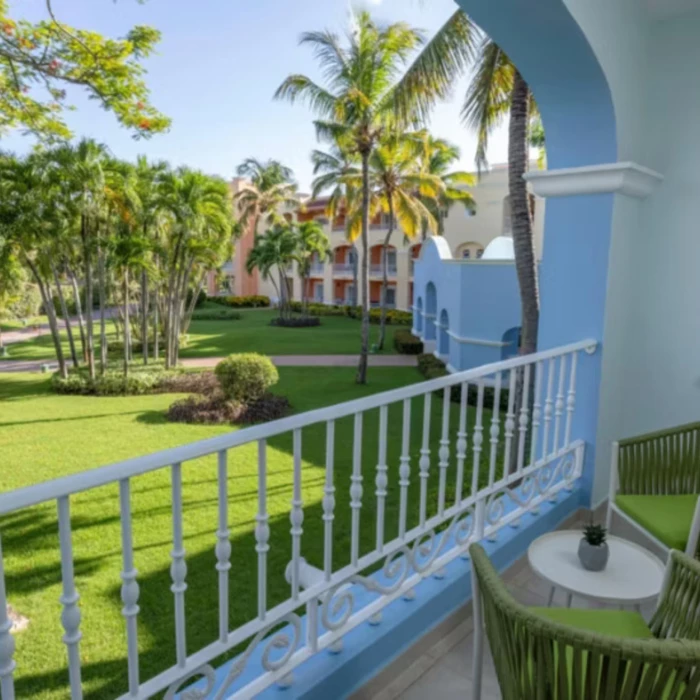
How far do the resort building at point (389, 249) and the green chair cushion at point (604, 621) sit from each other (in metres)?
21.6

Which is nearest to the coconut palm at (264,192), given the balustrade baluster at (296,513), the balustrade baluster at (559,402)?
the balustrade baluster at (559,402)

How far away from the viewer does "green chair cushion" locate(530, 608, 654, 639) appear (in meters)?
1.77

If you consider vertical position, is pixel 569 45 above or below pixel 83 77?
below

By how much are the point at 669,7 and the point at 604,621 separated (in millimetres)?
3690

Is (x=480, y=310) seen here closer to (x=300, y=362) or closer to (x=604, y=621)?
(x=300, y=362)

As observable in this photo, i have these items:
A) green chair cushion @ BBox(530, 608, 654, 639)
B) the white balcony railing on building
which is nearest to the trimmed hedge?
the white balcony railing on building

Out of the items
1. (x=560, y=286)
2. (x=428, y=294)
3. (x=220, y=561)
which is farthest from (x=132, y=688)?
(x=428, y=294)

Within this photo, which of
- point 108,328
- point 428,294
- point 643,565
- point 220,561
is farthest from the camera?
point 108,328

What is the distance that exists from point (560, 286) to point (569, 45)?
4.71 ft

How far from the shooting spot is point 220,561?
59.9 inches

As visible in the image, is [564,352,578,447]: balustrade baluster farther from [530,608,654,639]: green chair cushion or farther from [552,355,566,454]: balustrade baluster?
[530,608,654,639]: green chair cushion

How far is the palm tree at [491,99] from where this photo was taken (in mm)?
6258

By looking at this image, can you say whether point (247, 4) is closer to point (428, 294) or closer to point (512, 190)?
point (512, 190)

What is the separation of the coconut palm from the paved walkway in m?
16.0
